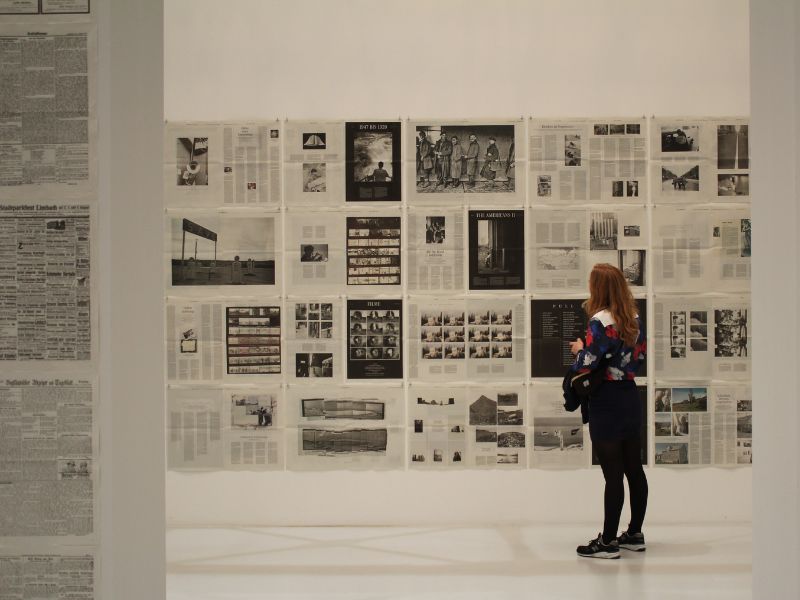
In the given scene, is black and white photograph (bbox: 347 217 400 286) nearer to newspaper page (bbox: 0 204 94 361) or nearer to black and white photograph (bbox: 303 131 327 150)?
black and white photograph (bbox: 303 131 327 150)

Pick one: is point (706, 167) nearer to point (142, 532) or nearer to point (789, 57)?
point (789, 57)

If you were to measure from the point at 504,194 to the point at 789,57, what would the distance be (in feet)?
13.4

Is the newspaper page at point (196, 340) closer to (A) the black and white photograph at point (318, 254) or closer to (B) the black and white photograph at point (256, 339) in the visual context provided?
(B) the black and white photograph at point (256, 339)

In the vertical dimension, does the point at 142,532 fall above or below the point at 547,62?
below

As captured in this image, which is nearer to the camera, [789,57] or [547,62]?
[789,57]

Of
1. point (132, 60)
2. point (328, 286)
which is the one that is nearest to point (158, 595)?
point (132, 60)

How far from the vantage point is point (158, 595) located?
2389mm

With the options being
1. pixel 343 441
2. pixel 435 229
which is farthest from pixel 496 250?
pixel 343 441

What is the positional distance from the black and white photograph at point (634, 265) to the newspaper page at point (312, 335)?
193 cm

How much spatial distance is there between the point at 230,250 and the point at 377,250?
99 centimetres

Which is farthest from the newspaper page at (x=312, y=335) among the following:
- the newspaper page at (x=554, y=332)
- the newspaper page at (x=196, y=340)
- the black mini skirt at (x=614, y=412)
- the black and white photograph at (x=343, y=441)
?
the black mini skirt at (x=614, y=412)

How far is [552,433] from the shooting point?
21.0 ft

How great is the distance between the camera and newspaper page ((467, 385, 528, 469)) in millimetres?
6398

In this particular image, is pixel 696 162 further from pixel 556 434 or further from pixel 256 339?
pixel 256 339
